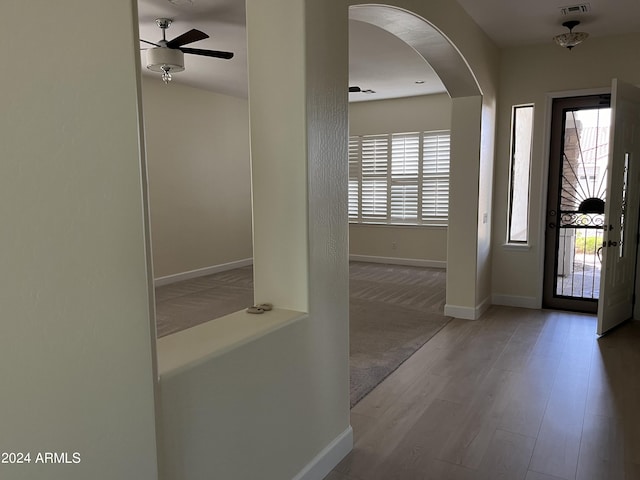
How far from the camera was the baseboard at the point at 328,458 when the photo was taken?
2.15 meters

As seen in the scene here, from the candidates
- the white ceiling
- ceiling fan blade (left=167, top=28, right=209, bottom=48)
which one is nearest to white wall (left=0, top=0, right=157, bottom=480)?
ceiling fan blade (left=167, top=28, right=209, bottom=48)

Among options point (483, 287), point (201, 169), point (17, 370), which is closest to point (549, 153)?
point (483, 287)

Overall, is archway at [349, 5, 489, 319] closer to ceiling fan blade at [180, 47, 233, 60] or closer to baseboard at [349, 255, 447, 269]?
ceiling fan blade at [180, 47, 233, 60]

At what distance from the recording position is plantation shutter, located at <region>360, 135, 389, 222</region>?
8.18 metres

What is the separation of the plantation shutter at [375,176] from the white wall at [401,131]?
166 mm

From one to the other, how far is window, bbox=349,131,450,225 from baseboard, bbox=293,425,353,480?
5.69m

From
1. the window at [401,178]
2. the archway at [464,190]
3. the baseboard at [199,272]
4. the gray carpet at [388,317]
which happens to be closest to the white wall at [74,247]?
the gray carpet at [388,317]

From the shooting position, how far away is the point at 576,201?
5.00 meters

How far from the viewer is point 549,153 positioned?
502 centimetres

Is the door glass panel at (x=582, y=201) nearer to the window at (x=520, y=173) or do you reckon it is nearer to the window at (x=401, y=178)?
the window at (x=520, y=173)

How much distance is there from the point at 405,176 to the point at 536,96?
3167 millimetres

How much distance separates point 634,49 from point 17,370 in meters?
5.51

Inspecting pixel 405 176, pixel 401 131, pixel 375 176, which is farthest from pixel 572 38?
pixel 375 176

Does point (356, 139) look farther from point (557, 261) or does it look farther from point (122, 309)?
point (122, 309)
